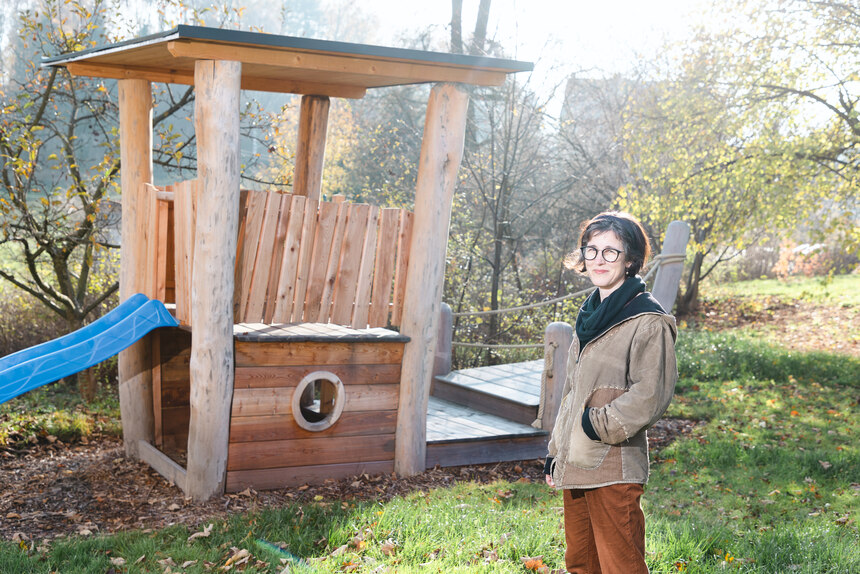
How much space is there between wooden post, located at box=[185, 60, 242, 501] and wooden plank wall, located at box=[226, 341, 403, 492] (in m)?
0.14

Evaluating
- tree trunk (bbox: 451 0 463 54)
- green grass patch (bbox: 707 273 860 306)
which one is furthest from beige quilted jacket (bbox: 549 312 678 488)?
green grass patch (bbox: 707 273 860 306)

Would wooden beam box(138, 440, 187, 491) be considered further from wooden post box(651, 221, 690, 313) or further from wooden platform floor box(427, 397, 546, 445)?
wooden post box(651, 221, 690, 313)

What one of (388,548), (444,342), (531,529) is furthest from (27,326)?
(531,529)

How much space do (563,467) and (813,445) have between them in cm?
628

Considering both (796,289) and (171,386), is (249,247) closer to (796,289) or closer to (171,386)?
(171,386)

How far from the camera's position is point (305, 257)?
19.3 ft

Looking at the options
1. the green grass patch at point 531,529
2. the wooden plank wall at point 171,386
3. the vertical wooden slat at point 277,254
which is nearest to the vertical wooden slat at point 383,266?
the vertical wooden slat at point 277,254

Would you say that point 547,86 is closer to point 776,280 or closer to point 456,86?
point 456,86

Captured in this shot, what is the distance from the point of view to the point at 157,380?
7203 mm

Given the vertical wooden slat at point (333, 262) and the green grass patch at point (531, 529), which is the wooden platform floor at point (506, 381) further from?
the vertical wooden slat at point (333, 262)

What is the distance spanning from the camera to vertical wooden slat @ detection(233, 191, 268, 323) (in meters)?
5.64

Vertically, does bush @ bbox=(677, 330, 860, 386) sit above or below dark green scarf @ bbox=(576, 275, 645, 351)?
below

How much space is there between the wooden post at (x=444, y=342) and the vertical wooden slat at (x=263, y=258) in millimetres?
2774

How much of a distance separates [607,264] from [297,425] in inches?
144
